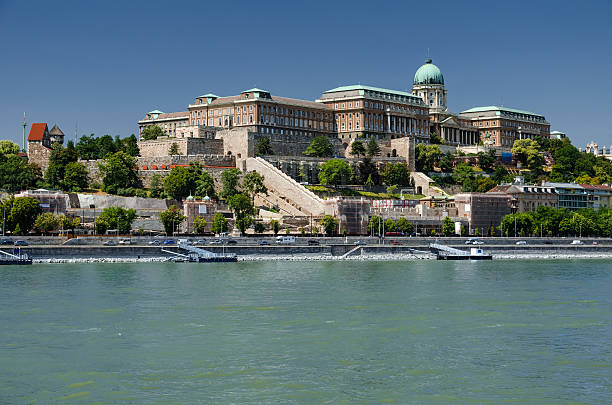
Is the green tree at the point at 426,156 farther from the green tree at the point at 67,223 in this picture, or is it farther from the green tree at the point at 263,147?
the green tree at the point at 67,223

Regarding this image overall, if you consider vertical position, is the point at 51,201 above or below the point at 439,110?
below

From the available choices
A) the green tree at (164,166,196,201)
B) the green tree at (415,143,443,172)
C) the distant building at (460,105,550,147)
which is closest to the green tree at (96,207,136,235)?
the green tree at (164,166,196,201)

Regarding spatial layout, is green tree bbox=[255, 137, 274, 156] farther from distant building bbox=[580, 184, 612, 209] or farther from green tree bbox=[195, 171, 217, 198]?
distant building bbox=[580, 184, 612, 209]

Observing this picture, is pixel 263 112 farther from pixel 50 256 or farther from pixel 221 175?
pixel 50 256

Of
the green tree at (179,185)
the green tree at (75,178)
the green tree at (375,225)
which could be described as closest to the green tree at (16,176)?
the green tree at (75,178)

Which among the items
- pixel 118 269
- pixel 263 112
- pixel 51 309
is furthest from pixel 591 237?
pixel 51 309

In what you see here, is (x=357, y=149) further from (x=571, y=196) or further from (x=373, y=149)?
(x=571, y=196)

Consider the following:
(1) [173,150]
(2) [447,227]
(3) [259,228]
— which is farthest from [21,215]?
(2) [447,227]
